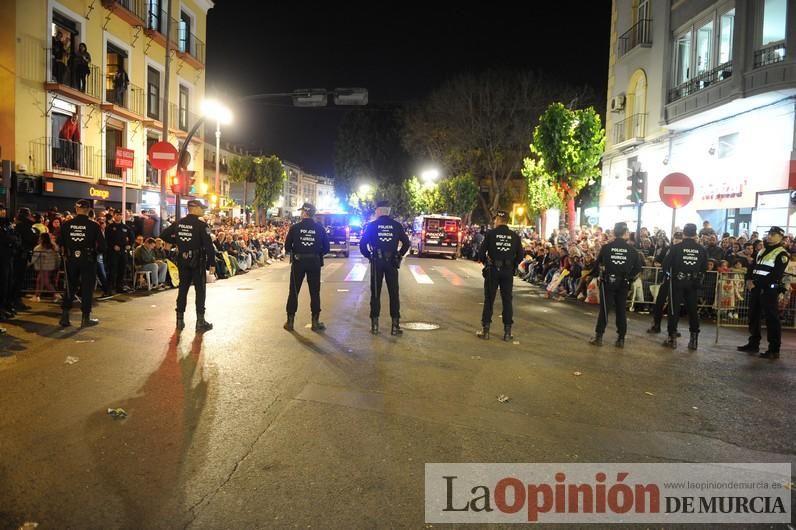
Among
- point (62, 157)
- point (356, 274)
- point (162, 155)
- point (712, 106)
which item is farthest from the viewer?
point (62, 157)

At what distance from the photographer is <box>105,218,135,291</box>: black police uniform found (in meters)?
13.8

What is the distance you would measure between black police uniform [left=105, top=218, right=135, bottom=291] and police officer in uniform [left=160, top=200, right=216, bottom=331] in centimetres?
430

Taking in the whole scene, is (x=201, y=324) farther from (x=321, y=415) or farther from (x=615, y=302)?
(x=615, y=302)

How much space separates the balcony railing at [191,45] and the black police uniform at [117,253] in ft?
63.3

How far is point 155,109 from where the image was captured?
1151 inches

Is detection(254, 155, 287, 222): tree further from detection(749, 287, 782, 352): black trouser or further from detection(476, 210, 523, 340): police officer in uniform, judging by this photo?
detection(749, 287, 782, 352): black trouser

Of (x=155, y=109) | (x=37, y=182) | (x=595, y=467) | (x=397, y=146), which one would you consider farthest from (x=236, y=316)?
(x=397, y=146)

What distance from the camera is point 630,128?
2575 centimetres

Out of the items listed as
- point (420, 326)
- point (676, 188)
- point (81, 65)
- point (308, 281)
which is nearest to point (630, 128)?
point (676, 188)

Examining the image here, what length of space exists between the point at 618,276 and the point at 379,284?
3838 millimetres

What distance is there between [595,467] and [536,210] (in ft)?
118

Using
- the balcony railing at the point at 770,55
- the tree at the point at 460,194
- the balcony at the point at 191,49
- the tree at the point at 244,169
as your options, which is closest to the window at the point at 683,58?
the balcony railing at the point at 770,55

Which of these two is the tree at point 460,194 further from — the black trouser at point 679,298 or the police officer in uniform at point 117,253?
the black trouser at point 679,298

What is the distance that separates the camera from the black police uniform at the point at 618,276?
9.82 meters
